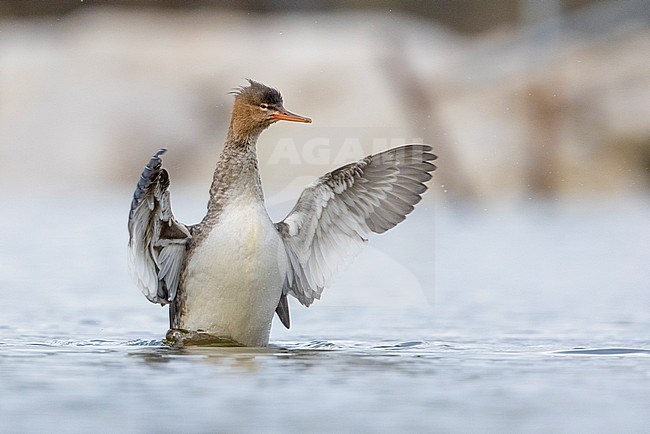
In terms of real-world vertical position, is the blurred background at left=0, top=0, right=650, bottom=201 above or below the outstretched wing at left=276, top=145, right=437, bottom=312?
above

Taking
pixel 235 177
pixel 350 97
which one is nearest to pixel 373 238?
pixel 235 177

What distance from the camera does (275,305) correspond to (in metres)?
6.94

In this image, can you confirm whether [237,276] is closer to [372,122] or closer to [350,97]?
[372,122]

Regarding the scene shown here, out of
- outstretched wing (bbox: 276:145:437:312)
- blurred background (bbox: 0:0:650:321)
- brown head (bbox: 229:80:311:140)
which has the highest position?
blurred background (bbox: 0:0:650:321)

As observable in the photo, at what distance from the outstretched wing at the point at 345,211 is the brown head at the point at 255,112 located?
0.44m

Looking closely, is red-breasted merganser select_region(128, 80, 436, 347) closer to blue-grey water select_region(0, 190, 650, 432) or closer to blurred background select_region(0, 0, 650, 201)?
blue-grey water select_region(0, 190, 650, 432)

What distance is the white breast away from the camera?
6625 mm

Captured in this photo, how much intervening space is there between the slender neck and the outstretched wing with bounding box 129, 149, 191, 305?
25cm

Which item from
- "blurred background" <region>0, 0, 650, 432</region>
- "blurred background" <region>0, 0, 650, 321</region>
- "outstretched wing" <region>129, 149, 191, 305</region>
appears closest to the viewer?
"blurred background" <region>0, 0, 650, 432</region>

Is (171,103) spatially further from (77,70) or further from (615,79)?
(615,79)

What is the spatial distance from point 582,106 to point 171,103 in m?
7.63

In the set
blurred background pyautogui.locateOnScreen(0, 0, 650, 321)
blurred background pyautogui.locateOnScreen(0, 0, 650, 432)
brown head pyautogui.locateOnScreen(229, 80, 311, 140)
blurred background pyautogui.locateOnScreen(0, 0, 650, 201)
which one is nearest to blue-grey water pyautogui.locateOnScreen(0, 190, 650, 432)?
blurred background pyautogui.locateOnScreen(0, 0, 650, 432)

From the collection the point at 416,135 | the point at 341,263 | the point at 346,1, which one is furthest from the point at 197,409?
the point at 346,1

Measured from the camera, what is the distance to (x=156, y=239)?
6820mm
